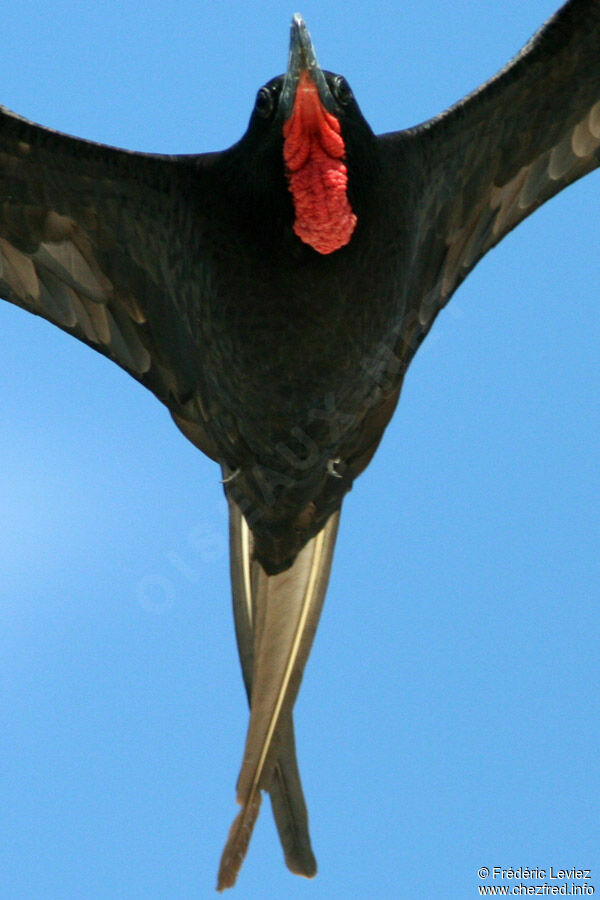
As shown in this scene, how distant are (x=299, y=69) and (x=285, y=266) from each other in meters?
0.51

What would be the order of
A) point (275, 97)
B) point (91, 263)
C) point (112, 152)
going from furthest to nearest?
1. point (91, 263)
2. point (112, 152)
3. point (275, 97)

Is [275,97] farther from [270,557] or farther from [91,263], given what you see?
[270,557]

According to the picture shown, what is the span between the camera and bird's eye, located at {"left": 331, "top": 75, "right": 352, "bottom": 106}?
430 cm

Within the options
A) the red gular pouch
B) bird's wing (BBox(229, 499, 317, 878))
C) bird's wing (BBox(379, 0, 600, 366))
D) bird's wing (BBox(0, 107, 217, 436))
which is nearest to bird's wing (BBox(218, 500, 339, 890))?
bird's wing (BBox(229, 499, 317, 878))

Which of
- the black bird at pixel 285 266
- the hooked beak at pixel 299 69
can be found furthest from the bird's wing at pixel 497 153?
the hooked beak at pixel 299 69

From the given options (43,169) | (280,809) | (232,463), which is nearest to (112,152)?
(43,169)

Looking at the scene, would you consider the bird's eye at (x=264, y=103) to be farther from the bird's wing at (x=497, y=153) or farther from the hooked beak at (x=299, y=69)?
the bird's wing at (x=497, y=153)

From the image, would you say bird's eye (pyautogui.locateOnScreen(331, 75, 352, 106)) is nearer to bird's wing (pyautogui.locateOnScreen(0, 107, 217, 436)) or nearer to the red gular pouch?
the red gular pouch

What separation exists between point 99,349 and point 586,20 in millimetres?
1712

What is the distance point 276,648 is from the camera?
203 inches

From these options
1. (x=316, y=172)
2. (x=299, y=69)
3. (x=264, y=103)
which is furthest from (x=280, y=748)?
(x=299, y=69)

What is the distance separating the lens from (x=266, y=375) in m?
4.51

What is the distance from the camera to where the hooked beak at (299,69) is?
4.12 metres

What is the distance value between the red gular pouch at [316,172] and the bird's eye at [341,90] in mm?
81
